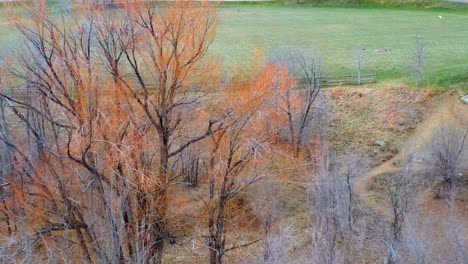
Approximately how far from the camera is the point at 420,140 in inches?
1120

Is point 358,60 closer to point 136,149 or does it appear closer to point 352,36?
point 352,36

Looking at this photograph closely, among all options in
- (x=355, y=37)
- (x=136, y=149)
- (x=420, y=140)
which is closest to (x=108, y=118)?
(x=136, y=149)

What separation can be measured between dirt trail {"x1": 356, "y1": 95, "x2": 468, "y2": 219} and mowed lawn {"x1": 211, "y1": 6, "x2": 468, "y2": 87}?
2386 millimetres

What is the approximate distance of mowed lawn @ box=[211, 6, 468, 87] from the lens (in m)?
34.6

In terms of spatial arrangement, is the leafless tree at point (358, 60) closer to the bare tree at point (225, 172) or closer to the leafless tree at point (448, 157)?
the leafless tree at point (448, 157)

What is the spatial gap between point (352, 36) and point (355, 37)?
1.02ft

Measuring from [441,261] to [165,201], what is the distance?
33.3ft

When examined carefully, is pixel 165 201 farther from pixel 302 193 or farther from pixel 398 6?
pixel 398 6

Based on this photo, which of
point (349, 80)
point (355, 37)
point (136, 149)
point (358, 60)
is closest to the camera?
point (136, 149)

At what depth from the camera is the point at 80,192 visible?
58.5 feet

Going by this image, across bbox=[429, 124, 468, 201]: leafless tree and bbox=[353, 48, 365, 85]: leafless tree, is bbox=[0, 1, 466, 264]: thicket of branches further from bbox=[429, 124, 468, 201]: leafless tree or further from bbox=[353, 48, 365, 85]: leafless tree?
bbox=[353, 48, 365, 85]: leafless tree

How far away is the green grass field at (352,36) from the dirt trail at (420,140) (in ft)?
7.57

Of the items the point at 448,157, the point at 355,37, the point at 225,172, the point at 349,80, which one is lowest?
the point at 448,157

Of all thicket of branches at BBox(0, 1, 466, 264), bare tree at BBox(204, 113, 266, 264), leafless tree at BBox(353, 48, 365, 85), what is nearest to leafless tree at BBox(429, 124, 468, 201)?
thicket of branches at BBox(0, 1, 466, 264)
